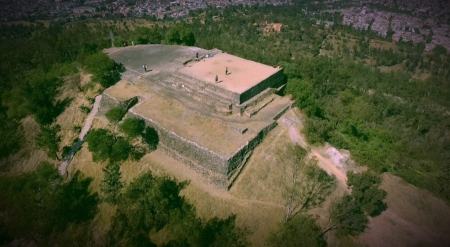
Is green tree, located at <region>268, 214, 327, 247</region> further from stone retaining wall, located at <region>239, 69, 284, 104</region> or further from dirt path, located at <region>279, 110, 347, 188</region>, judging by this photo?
stone retaining wall, located at <region>239, 69, 284, 104</region>

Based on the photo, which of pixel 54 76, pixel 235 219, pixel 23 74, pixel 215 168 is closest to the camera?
pixel 235 219

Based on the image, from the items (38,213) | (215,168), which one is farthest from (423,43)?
(38,213)

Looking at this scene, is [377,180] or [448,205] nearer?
[377,180]

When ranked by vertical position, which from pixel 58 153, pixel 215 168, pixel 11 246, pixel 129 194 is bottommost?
pixel 11 246

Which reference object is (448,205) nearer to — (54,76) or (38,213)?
(38,213)

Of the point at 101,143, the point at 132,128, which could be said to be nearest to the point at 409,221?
the point at 132,128

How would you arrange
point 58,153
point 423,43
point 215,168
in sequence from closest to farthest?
point 215,168 < point 58,153 < point 423,43

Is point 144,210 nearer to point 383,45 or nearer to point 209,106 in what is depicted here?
point 209,106

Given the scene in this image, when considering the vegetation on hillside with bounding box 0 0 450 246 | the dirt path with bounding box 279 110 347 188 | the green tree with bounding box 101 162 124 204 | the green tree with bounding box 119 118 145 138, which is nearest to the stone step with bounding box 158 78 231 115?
the vegetation on hillside with bounding box 0 0 450 246
